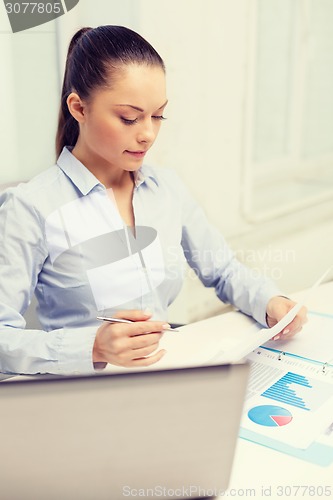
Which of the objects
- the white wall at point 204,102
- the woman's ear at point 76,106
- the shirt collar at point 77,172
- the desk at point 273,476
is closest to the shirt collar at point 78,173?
the shirt collar at point 77,172

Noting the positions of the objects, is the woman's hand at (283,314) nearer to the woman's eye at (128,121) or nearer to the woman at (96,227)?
the woman at (96,227)

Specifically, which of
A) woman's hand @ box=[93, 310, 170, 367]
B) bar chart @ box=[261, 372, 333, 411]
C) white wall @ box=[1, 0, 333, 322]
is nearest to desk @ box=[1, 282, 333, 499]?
bar chart @ box=[261, 372, 333, 411]

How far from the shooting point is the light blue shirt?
1238mm

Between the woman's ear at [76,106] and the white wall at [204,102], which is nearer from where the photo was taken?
the woman's ear at [76,106]

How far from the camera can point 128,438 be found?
0.67 m

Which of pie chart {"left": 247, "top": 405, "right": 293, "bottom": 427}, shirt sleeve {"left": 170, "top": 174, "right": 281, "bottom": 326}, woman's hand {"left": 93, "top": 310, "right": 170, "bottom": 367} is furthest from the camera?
shirt sleeve {"left": 170, "top": 174, "right": 281, "bottom": 326}

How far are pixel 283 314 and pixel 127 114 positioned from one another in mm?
579

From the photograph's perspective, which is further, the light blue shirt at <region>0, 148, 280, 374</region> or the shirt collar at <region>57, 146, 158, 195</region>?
the shirt collar at <region>57, 146, 158, 195</region>

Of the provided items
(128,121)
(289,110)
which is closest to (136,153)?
(128,121)

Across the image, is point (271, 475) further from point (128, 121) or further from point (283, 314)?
point (128, 121)

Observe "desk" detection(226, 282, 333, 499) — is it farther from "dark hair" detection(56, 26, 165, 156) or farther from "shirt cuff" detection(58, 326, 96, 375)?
"dark hair" detection(56, 26, 165, 156)

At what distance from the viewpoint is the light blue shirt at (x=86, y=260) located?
1238mm

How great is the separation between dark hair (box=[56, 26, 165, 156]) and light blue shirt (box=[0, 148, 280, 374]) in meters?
0.19

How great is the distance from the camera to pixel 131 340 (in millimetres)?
1062
